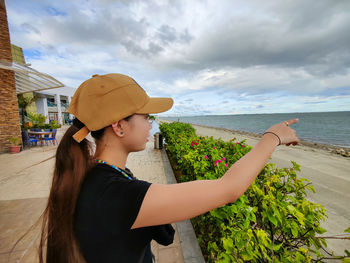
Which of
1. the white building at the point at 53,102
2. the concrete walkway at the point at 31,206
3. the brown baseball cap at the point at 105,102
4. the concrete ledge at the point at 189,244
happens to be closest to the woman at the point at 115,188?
the brown baseball cap at the point at 105,102

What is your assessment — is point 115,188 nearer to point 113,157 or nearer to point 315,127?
point 113,157

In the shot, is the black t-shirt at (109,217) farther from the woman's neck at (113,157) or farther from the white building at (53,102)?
the white building at (53,102)

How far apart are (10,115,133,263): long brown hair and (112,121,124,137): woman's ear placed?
5 centimetres

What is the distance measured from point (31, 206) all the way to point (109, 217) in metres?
4.75

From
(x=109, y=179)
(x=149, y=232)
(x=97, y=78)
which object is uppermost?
(x=97, y=78)

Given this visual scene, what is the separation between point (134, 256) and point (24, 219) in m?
4.12

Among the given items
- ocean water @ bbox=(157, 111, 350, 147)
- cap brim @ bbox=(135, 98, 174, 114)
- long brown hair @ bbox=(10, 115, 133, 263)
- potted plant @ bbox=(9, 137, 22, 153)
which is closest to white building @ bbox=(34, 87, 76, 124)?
potted plant @ bbox=(9, 137, 22, 153)

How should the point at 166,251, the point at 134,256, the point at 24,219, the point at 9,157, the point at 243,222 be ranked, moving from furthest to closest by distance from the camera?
the point at 9,157, the point at 24,219, the point at 166,251, the point at 243,222, the point at 134,256

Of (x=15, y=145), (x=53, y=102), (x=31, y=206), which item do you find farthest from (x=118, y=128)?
(x=53, y=102)

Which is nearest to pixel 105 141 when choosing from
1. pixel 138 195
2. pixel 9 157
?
pixel 138 195

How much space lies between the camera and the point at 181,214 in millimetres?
700

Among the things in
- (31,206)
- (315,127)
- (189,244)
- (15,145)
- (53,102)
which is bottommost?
(315,127)

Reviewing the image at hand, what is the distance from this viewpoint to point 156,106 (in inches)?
40.8

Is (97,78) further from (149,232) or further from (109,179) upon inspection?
(149,232)
